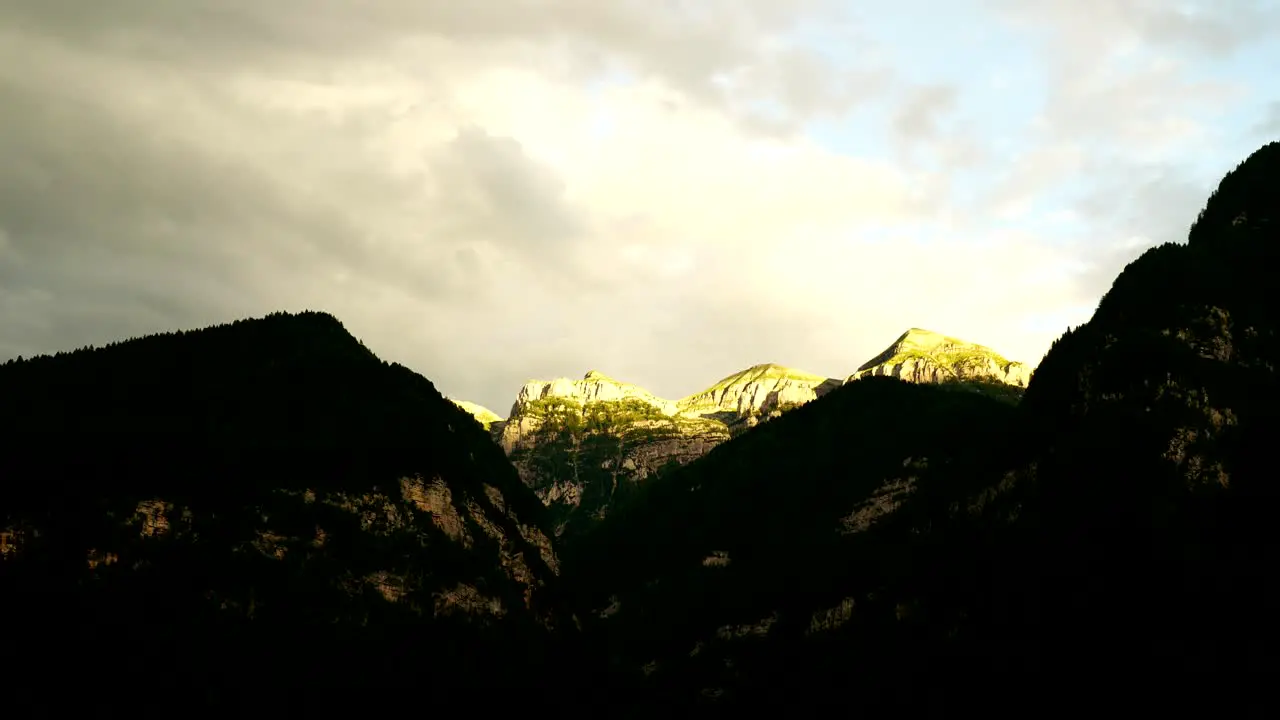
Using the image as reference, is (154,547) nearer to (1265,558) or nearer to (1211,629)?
(1211,629)

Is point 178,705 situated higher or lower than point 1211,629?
higher

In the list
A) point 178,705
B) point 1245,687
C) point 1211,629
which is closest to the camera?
point 178,705

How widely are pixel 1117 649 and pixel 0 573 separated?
7392 inches

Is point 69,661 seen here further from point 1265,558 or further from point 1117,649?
point 1265,558

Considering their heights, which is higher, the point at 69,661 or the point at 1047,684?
the point at 69,661

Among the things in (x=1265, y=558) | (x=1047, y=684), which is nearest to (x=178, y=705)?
(x=1047, y=684)

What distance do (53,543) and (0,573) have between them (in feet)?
30.0

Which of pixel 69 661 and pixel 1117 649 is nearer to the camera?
pixel 69 661

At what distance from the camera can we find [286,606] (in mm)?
180375

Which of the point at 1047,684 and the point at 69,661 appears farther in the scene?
the point at 1047,684

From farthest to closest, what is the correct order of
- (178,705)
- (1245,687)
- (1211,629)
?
(1211,629) < (1245,687) < (178,705)

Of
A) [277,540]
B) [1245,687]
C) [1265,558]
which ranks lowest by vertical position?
[1245,687]

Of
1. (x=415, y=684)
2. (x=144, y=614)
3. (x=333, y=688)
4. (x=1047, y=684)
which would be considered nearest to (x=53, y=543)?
(x=144, y=614)

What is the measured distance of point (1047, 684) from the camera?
193250 millimetres
